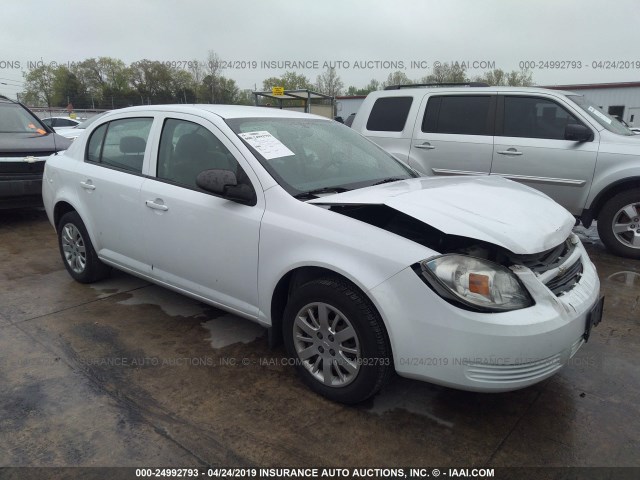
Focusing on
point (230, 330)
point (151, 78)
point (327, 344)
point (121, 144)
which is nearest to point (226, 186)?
point (327, 344)

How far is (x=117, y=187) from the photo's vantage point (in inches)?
149

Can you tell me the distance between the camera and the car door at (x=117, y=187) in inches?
145

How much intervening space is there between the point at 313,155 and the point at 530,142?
3541 mm

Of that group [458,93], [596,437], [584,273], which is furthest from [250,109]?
[458,93]

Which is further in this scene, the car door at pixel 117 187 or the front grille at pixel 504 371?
the car door at pixel 117 187

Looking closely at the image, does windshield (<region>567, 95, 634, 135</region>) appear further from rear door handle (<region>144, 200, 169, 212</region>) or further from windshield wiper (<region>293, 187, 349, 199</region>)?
rear door handle (<region>144, 200, 169, 212</region>)

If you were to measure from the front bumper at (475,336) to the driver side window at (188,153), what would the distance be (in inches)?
57.9

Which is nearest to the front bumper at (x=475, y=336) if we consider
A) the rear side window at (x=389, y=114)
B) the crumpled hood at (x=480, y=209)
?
the crumpled hood at (x=480, y=209)

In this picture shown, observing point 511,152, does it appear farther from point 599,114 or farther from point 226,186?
point 226,186

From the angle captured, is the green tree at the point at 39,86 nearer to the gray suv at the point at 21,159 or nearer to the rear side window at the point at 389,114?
the gray suv at the point at 21,159

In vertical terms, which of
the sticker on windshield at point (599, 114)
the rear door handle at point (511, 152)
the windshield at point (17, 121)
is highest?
the sticker on windshield at point (599, 114)

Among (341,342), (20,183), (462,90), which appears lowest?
(341,342)

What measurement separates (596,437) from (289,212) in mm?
1971

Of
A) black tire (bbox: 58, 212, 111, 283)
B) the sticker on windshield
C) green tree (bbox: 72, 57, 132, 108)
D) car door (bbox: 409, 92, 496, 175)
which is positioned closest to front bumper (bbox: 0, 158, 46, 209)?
black tire (bbox: 58, 212, 111, 283)
